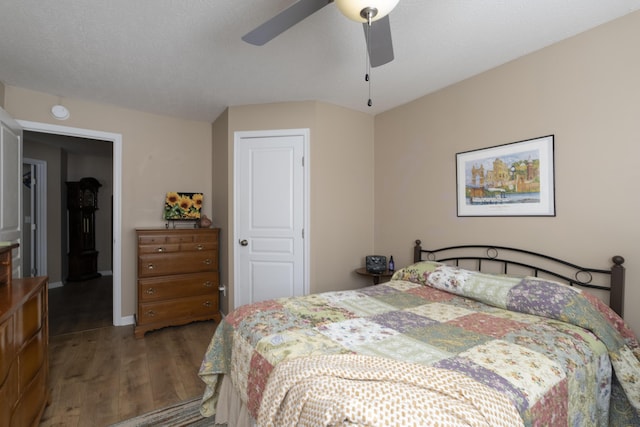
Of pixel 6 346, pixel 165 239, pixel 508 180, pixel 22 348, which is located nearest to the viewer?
pixel 6 346

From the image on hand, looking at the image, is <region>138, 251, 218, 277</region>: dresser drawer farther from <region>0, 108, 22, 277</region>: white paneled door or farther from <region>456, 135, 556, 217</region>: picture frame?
<region>456, 135, 556, 217</region>: picture frame

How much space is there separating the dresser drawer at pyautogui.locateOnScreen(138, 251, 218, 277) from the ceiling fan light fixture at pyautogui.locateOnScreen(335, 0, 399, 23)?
2.77 metres

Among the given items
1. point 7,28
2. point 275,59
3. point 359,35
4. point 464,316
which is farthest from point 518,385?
point 7,28

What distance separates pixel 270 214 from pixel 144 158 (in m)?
1.63

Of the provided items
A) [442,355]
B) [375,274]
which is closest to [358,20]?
[442,355]

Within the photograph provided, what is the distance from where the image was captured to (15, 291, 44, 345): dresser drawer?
1.49 metres

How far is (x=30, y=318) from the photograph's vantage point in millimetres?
1648

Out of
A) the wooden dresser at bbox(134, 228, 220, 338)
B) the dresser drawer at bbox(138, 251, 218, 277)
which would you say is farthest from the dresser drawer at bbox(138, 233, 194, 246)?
the dresser drawer at bbox(138, 251, 218, 277)

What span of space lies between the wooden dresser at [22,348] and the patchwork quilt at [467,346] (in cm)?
83

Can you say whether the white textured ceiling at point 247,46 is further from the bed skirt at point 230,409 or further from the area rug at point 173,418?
the area rug at point 173,418

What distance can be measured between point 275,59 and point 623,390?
2808 mm

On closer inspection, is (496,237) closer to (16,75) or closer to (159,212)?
(159,212)

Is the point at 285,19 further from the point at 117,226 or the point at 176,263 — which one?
the point at 117,226

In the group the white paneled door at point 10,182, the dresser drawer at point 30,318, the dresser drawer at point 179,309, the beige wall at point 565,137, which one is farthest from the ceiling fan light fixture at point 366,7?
the dresser drawer at point 179,309
